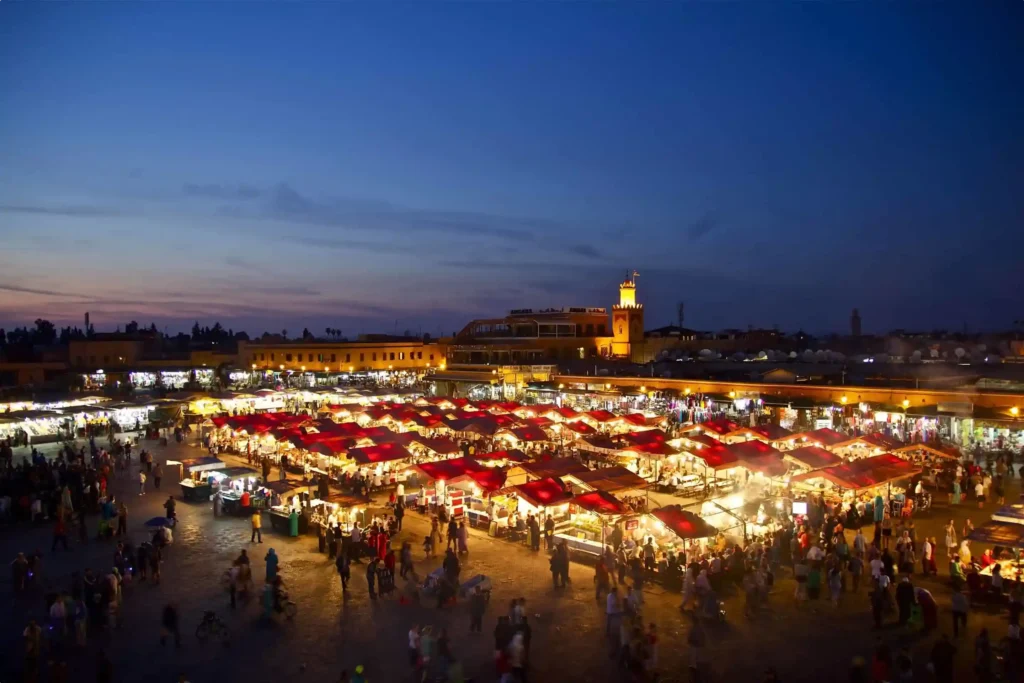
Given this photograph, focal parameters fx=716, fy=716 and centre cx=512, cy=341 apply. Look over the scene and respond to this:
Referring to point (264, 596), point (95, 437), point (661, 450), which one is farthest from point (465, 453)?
point (95, 437)

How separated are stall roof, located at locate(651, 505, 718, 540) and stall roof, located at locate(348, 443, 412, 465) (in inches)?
340

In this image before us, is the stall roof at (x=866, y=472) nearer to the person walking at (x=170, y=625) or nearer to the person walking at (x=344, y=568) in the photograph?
the person walking at (x=344, y=568)

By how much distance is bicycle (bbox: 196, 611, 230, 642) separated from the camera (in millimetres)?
9492

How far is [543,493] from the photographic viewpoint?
45.3 ft

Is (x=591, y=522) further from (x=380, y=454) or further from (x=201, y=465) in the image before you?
(x=201, y=465)

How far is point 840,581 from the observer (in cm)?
1059

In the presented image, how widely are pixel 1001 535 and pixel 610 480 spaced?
660 cm

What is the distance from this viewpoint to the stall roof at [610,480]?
14.4 meters

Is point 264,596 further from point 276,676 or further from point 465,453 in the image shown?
point 465,453

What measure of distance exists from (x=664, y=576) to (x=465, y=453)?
1042 centimetres

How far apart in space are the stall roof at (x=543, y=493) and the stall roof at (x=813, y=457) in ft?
21.8

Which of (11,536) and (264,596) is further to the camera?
(11,536)

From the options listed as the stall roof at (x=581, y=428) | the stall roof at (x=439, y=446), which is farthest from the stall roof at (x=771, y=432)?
the stall roof at (x=439, y=446)

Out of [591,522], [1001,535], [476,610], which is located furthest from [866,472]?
[476,610]
